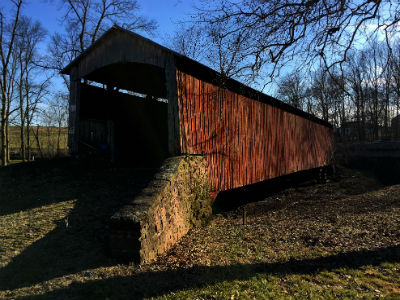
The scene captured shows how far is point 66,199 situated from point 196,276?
444cm

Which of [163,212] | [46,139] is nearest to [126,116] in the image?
[163,212]

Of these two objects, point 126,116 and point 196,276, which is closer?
point 196,276

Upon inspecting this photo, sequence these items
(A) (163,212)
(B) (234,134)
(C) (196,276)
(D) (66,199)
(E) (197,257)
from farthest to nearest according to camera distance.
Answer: (B) (234,134), (D) (66,199), (A) (163,212), (E) (197,257), (C) (196,276)

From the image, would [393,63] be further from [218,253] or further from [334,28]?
[218,253]

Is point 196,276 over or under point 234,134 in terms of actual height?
under

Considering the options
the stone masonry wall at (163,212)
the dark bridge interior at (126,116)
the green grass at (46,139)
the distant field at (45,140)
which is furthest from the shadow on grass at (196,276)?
the green grass at (46,139)

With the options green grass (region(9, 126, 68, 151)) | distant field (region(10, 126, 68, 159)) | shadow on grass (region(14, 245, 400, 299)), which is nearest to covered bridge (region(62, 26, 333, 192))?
shadow on grass (region(14, 245, 400, 299))

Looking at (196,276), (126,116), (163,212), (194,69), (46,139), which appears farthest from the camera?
(46,139)

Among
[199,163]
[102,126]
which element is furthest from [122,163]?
[199,163]

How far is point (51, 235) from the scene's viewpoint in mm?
5105

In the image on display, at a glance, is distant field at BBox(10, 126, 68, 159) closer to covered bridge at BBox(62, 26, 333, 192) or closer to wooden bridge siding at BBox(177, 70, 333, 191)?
covered bridge at BBox(62, 26, 333, 192)

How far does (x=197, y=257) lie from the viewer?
471cm

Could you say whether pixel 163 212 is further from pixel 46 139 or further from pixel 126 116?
pixel 46 139

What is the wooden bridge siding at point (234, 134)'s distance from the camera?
7484 mm
